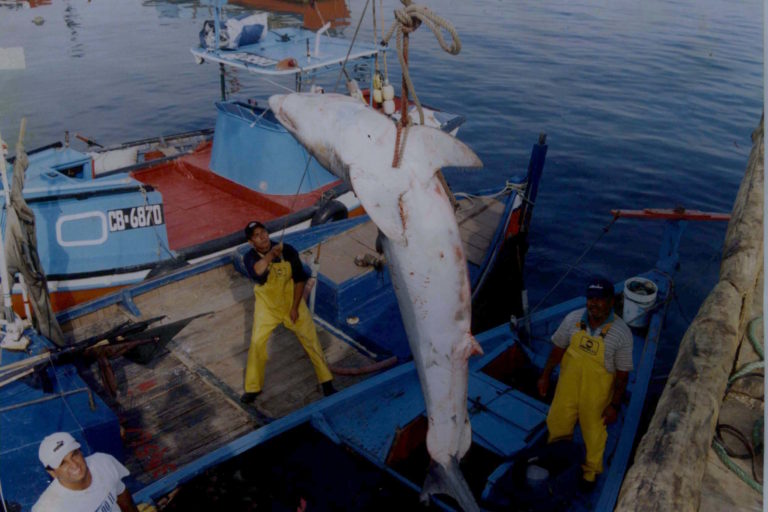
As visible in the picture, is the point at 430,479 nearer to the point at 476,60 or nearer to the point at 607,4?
the point at 476,60

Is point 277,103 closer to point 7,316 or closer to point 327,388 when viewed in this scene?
point 327,388

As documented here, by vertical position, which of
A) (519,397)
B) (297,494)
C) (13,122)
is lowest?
(13,122)

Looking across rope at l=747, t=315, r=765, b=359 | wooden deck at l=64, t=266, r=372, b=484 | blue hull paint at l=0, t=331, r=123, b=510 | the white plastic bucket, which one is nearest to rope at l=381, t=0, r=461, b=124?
rope at l=747, t=315, r=765, b=359

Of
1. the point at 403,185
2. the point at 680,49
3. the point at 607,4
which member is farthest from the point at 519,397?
the point at 607,4

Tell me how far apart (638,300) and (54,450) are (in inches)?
281

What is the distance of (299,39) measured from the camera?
44.0 ft

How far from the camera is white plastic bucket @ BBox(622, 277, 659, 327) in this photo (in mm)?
7793

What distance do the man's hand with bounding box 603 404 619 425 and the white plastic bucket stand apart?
3063 mm

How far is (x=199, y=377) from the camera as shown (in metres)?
7.24

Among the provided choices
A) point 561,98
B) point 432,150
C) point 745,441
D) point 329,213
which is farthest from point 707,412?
point 561,98

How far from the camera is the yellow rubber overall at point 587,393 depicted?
17.0 ft

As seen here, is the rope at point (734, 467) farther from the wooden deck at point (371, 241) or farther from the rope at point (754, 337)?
the wooden deck at point (371, 241)

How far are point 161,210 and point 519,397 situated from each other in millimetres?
6640

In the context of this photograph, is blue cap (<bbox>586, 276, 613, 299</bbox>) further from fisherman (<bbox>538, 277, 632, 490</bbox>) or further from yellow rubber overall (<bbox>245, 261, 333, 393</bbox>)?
yellow rubber overall (<bbox>245, 261, 333, 393</bbox>)
